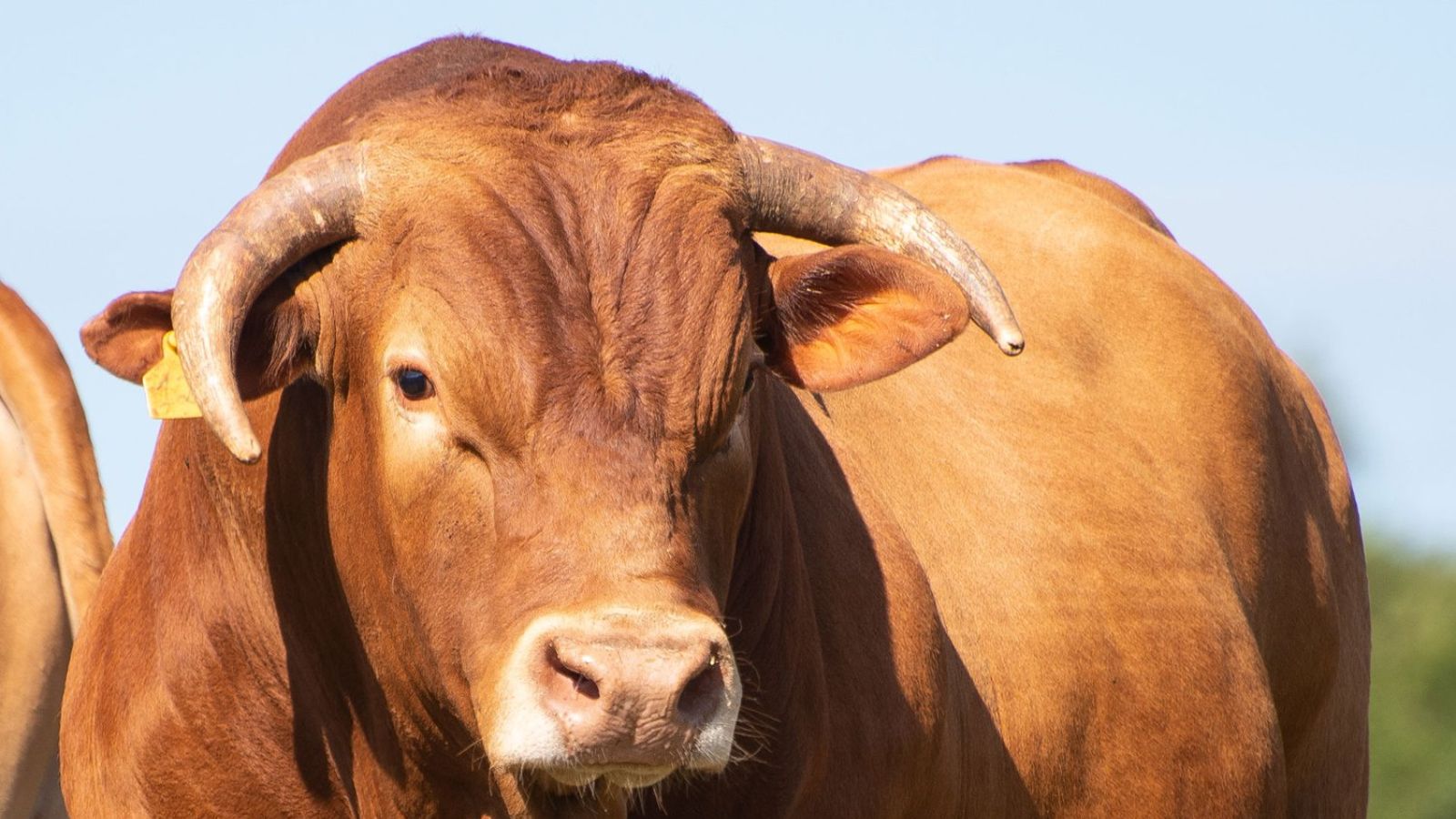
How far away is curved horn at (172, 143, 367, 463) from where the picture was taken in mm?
3689

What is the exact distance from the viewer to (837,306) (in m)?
4.46

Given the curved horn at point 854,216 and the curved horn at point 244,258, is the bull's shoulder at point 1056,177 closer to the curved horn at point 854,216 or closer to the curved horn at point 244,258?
the curved horn at point 854,216

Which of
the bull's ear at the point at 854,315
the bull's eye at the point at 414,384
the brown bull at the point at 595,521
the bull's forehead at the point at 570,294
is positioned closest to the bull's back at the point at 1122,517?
the brown bull at the point at 595,521

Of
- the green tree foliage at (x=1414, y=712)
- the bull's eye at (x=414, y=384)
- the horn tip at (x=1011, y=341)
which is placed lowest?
the green tree foliage at (x=1414, y=712)

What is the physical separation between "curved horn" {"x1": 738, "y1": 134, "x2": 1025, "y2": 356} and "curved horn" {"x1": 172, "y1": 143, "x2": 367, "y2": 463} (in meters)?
0.85

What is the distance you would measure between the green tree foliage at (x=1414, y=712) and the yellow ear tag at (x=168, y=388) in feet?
116

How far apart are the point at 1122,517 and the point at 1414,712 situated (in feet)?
122

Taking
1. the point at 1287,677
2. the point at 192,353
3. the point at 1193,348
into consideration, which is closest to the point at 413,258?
the point at 192,353

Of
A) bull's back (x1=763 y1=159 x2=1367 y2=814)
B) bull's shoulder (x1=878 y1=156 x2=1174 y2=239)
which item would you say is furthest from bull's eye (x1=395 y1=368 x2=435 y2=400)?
bull's shoulder (x1=878 y1=156 x2=1174 y2=239)

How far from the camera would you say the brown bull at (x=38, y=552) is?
21.1 ft

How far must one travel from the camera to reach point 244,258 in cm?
386

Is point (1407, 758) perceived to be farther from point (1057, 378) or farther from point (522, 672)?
point (522, 672)

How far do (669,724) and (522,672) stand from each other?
0.28m

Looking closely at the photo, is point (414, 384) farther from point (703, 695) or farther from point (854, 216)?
point (854, 216)
